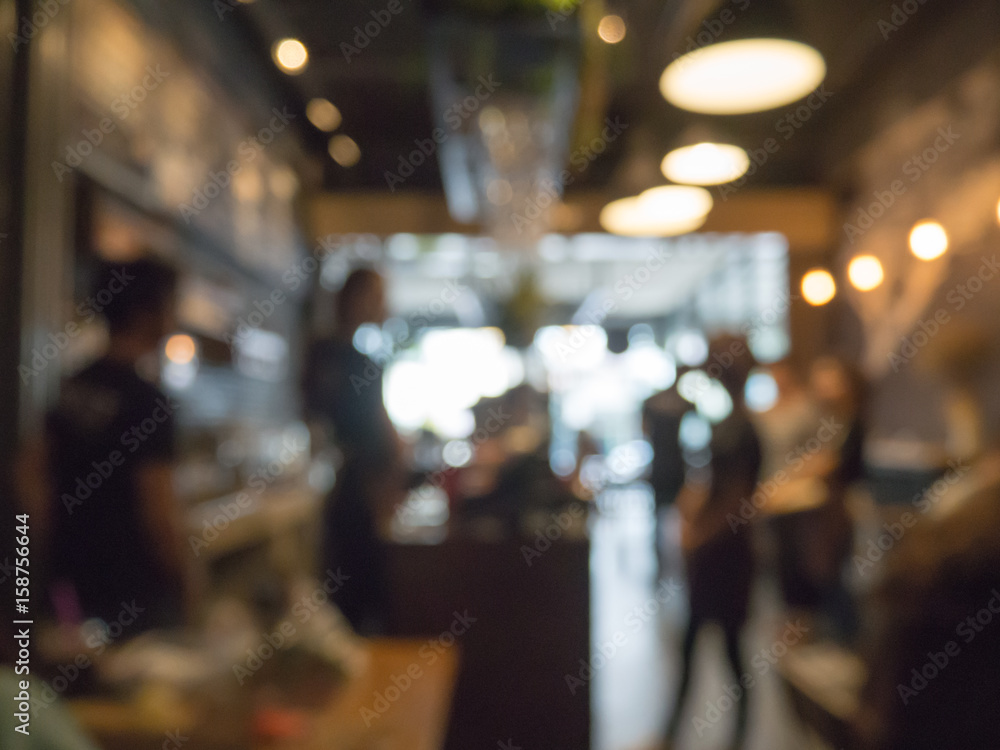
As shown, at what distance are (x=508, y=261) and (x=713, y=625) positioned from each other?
2.38 m

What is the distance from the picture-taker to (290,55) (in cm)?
406

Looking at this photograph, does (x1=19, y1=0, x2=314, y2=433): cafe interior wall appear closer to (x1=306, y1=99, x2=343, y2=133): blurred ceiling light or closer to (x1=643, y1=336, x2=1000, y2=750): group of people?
(x1=306, y1=99, x2=343, y2=133): blurred ceiling light

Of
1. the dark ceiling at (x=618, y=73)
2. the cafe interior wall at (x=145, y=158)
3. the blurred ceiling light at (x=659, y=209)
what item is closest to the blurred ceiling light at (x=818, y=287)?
the dark ceiling at (x=618, y=73)

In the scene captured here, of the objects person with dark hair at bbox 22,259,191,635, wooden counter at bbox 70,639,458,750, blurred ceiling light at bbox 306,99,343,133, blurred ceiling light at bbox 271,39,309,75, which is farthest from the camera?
blurred ceiling light at bbox 306,99,343,133

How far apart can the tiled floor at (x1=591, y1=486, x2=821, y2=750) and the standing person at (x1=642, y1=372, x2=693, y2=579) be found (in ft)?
0.93

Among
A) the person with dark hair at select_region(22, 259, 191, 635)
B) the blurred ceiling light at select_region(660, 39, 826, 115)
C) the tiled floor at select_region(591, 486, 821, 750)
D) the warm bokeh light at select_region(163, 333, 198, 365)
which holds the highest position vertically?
the blurred ceiling light at select_region(660, 39, 826, 115)

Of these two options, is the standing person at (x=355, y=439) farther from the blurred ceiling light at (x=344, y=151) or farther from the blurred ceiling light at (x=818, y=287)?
the blurred ceiling light at (x=818, y=287)

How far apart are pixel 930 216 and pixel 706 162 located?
8.07ft

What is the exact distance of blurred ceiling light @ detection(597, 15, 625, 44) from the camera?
3.57 m

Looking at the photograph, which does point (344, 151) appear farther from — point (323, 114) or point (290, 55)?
point (290, 55)

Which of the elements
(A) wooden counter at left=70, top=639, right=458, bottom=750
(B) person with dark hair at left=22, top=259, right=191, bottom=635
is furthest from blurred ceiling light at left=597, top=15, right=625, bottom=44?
(A) wooden counter at left=70, top=639, right=458, bottom=750

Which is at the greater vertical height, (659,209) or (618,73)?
(618,73)

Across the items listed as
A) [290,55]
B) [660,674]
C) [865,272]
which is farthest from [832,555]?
[290,55]

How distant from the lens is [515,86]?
1.88 m
